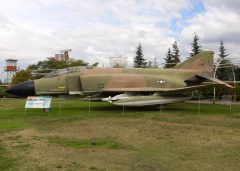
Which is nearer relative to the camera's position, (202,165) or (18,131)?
(202,165)

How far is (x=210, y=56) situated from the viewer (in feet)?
78.2

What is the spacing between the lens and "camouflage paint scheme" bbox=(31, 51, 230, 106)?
63.2 ft

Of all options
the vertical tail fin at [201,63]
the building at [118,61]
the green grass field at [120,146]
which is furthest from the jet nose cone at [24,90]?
the building at [118,61]

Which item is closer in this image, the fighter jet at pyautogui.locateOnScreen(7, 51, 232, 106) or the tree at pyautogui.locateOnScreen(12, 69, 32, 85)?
the fighter jet at pyautogui.locateOnScreen(7, 51, 232, 106)

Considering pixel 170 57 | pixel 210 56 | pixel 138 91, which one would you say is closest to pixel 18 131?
pixel 138 91

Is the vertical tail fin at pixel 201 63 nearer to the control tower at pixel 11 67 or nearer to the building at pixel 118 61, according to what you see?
the building at pixel 118 61

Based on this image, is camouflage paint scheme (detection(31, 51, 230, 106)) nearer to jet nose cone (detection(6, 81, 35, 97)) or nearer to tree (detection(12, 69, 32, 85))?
jet nose cone (detection(6, 81, 35, 97))

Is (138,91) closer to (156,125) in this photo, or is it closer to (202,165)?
(156,125)

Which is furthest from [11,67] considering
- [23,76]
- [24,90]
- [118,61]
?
[24,90]

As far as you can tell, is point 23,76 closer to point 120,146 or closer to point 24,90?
point 24,90

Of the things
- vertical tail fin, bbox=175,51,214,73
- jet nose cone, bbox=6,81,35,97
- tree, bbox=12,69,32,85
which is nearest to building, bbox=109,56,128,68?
tree, bbox=12,69,32,85

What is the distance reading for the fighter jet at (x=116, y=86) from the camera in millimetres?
19312

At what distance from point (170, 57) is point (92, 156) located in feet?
195

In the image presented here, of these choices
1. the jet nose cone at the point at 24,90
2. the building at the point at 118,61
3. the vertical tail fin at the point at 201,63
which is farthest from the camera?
the building at the point at 118,61
